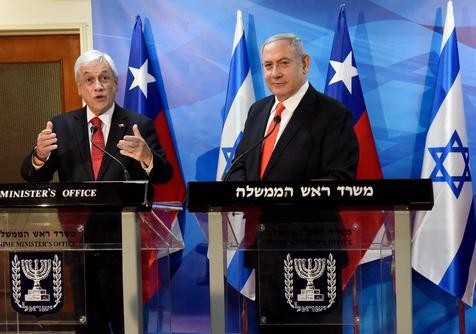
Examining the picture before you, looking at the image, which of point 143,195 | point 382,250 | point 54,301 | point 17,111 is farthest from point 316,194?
point 17,111

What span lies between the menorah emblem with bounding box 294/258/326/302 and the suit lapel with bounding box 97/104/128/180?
54.3 inches

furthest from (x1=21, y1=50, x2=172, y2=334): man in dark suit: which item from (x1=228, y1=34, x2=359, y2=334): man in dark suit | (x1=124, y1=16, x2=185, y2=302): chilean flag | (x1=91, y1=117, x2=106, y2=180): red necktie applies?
(x1=124, y1=16, x2=185, y2=302): chilean flag

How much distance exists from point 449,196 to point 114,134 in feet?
6.75

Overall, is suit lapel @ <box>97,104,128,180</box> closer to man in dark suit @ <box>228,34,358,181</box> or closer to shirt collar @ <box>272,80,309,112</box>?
man in dark suit @ <box>228,34,358,181</box>

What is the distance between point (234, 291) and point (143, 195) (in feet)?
1.22

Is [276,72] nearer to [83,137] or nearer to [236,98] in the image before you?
[83,137]

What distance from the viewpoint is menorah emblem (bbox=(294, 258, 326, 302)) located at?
180 cm

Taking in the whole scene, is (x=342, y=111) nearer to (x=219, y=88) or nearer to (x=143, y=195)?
(x=143, y=195)

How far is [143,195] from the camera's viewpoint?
1795mm

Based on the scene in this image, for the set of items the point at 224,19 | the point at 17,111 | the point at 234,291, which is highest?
the point at 224,19

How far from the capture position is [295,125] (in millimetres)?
2672

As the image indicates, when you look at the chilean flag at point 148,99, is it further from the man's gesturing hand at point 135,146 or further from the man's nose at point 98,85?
the man's gesturing hand at point 135,146

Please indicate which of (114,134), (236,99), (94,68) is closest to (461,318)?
(236,99)

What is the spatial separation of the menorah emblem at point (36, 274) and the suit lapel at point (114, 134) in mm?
1071
